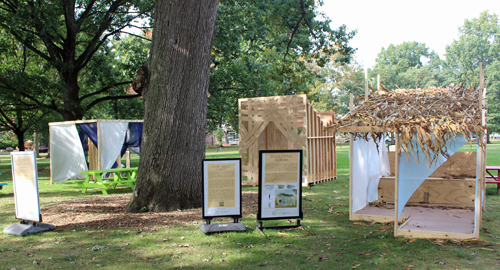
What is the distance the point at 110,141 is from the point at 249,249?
1031 cm

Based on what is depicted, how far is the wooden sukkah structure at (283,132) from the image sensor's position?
42.2 ft

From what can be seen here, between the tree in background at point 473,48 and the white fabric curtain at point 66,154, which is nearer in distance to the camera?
the white fabric curtain at point 66,154

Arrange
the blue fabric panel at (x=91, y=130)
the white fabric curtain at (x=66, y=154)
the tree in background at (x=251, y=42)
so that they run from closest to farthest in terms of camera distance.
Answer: the blue fabric panel at (x=91, y=130)
the white fabric curtain at (x=66, y=154)
the tree in background at (x=251, y=42)

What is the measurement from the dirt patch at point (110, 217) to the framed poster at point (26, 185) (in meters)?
0.57

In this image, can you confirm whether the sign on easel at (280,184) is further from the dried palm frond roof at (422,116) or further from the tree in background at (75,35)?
the tree in background at (75,35)

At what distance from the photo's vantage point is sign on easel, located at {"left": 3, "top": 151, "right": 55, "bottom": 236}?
21.5 ft

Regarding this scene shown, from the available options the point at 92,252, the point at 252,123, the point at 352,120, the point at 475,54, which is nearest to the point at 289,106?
the point at 252,123

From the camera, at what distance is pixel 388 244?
5.86 metres

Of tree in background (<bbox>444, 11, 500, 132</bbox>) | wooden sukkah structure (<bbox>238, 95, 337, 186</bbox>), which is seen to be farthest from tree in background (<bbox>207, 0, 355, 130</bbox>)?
tree in background (<bbox>444, 11, 500, 132</bbox>)

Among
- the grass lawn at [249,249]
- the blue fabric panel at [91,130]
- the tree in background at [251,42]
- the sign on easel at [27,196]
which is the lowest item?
the grass lawn at [249,249]

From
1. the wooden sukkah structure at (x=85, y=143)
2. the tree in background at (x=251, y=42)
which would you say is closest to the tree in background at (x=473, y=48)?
the tree in background at (x=251, y=42)

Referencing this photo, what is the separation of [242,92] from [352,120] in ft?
43.5

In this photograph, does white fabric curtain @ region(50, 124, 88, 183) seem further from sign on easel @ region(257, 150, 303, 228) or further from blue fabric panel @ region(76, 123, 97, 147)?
sign on easel @ region(257, 150, 303, 228)

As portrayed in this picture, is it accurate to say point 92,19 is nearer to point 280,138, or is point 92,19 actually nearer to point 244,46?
point 244,46
